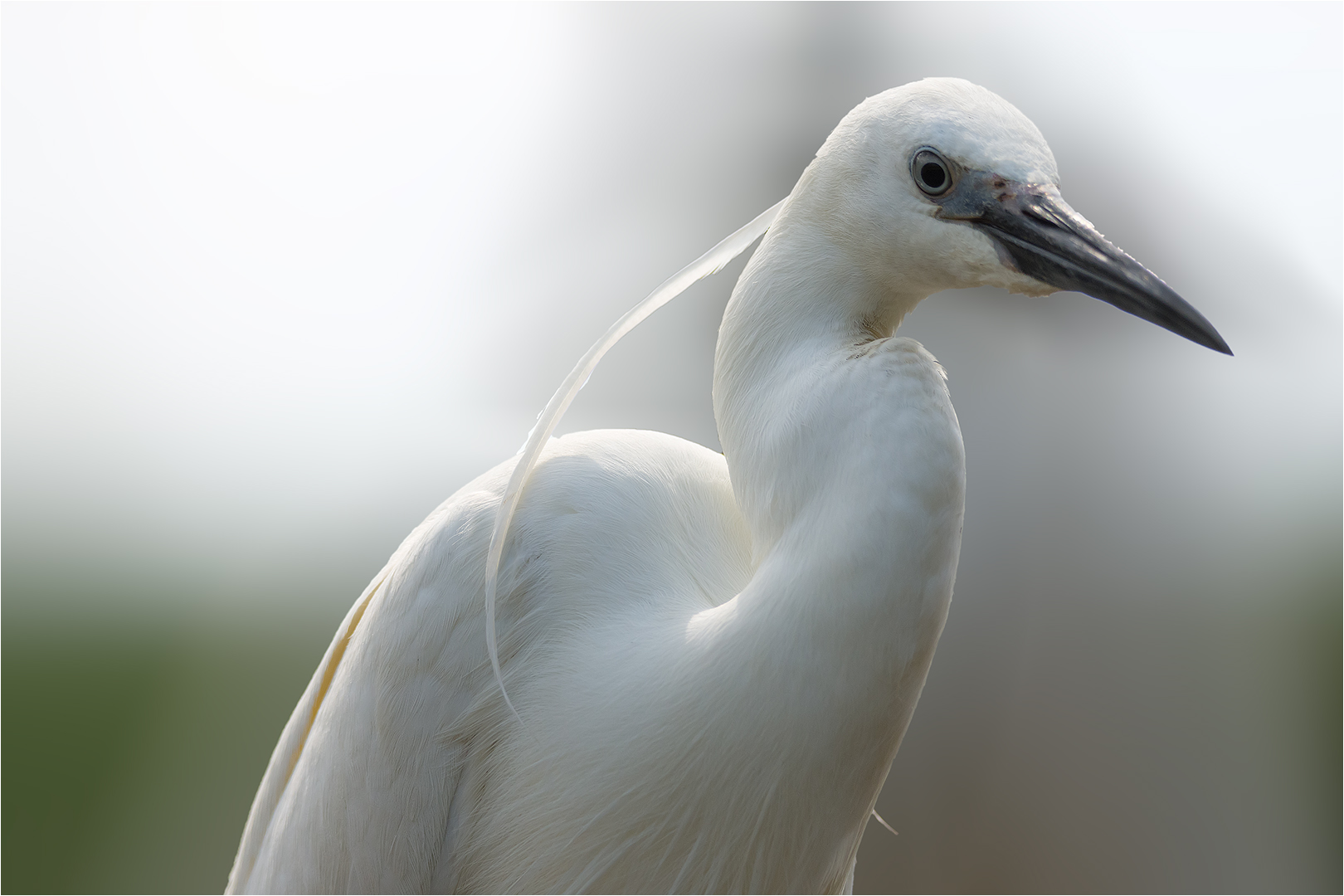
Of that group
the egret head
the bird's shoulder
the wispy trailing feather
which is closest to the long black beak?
the egret head

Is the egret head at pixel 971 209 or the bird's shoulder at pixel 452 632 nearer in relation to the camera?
the egret head at pixel 971 209

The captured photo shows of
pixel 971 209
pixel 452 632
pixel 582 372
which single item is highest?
pixel 971 209

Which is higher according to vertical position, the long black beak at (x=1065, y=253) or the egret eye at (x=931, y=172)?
the egret eye at (x=931, y=172)

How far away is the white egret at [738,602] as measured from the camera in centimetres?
49

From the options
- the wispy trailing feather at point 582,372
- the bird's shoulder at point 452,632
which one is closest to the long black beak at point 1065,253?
the wispy trailing feather at point 582,372

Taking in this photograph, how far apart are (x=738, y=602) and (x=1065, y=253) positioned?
0.92 feet

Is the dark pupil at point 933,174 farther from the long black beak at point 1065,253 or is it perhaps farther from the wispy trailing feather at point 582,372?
the wispy trailing feather at point 582,372

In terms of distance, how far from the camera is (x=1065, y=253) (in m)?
0.48

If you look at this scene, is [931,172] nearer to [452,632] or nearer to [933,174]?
[933,174]

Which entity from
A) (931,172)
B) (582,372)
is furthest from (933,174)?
(582,372)

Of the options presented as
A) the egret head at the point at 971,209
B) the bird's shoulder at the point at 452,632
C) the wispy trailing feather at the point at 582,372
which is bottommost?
the bird's shoulder at the point at 452,632

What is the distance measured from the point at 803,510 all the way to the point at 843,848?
9.2 inches

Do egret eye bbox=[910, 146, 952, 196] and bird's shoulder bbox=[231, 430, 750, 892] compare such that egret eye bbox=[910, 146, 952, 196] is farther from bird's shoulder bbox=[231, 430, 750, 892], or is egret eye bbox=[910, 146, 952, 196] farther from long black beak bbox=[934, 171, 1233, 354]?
bird's shoulder bbox=[231, 430, 750, 892]

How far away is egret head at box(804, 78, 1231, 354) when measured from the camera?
49 centimetres
